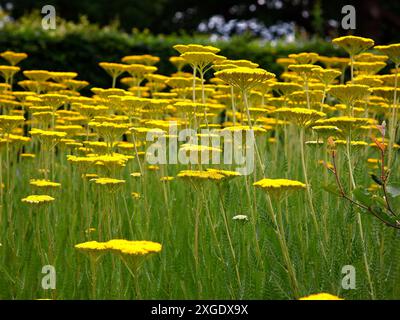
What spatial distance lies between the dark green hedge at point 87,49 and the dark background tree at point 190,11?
12892 mm

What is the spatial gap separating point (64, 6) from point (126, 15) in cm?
252

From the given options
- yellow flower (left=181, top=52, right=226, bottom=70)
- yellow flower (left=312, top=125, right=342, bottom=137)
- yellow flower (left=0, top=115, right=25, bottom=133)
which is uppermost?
yellow flower (left=181, top=52, right=226, bottom=70)

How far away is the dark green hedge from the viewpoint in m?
9.01

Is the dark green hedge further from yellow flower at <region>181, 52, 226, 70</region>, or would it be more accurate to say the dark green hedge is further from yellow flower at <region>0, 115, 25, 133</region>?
yellow flower at <region>181, 52, 226, 70</region>

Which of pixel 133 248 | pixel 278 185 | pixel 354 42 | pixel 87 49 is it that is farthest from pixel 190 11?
pixel 133 248

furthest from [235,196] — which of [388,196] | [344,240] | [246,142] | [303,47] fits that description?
[303,47]

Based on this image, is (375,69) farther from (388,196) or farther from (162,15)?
(162,15)

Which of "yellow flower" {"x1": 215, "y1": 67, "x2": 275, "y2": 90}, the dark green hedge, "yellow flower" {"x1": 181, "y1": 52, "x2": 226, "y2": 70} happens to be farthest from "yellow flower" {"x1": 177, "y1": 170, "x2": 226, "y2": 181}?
the dark green hedge

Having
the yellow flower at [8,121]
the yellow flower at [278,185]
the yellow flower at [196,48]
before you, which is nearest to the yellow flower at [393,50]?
the yellow flower at [196,48]

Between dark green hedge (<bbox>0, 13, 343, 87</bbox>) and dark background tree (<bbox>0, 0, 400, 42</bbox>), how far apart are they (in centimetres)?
1289

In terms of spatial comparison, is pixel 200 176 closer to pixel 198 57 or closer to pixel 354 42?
pixel 198 57

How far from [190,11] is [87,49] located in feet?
52.3
